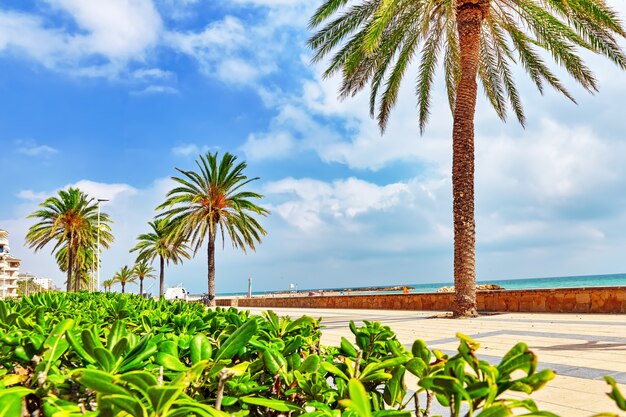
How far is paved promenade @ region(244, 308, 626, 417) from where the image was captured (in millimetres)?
4010

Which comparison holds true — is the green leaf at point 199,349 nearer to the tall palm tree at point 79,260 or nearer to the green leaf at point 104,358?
the green leaf at point 104,358

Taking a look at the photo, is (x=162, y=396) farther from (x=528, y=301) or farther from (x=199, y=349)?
(x=528, y=301)

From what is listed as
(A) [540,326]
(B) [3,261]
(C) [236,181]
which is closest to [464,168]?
(A) [540,326]

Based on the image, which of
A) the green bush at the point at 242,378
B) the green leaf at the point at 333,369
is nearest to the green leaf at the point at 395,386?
the green bush at the point at 242,378

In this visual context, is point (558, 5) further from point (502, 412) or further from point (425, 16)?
point (502, 412)

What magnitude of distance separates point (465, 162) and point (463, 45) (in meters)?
3.21

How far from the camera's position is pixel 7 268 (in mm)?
85500

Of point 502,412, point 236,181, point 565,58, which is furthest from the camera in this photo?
point 236,181

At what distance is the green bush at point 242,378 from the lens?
73 centimetres

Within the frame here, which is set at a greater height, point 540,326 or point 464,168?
point 464,168

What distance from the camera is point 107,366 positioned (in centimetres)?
100

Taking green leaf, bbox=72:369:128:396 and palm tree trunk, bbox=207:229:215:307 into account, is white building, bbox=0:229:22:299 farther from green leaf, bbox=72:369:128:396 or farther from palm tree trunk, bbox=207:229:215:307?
green leaf, bbox=72:369:128:396

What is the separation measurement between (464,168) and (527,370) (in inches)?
487

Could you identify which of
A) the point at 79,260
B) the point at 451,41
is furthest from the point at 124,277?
the point at 451,41
